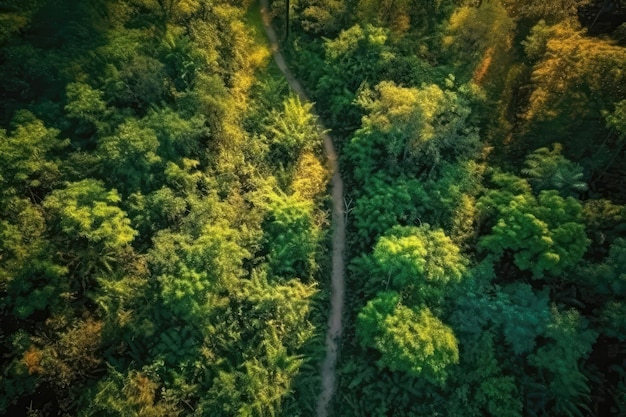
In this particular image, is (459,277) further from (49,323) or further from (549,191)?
(49,323)

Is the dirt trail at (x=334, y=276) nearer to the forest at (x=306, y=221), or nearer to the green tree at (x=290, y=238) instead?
the forest at (x=306, y=221)

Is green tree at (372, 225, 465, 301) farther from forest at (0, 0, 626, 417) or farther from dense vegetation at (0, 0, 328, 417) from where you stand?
dense vegetation at (0, 0, 328, 417)

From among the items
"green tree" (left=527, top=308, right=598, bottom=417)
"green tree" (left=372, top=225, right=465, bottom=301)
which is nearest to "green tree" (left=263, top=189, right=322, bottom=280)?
"green tree" (left=372, top=225, right=465, bottom=301)

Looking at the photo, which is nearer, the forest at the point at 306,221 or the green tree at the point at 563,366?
the green tree at the point at 563,366

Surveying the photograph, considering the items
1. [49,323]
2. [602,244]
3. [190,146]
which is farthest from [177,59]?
[602,244]

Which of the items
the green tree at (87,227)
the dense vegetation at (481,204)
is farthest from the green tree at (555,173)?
the green tree at (87,227)

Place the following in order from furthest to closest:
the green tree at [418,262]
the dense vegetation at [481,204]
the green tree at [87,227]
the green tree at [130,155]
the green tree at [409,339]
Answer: the green tree at [130,155] < the green tree at [418,262] < the dense vegetation at [481,204] < the green tree at [87,227] < the green tree at [409,339]
